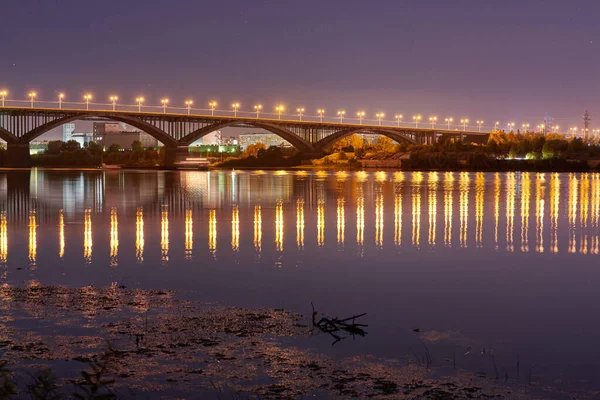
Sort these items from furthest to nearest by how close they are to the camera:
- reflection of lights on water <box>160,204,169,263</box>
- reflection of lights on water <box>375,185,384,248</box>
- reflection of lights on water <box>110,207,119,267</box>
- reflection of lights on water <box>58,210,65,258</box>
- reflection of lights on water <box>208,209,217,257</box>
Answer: reflection of lights on water <box>375,185,384,248</box>
reflection of lights on water <box>208,209,217,257</box>
reflection of lights on water <box>58,210,65,258</box>
reflection of lights on water <box>160,204,169,263</box>
reflection of lights on water <box>110,207,119,267</box>

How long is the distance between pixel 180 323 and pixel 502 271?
8.61 m

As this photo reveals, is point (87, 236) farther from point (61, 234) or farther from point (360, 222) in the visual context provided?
point (360, 222)

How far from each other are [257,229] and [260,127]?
131900 mm

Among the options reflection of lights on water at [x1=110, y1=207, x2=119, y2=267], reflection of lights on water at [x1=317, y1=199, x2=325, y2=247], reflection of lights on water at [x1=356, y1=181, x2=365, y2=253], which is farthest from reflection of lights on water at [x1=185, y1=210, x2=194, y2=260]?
reflection of lights on water at [x1=356, y1=181, x2=365, y2=253]

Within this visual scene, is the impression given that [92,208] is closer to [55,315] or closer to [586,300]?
[55,315]

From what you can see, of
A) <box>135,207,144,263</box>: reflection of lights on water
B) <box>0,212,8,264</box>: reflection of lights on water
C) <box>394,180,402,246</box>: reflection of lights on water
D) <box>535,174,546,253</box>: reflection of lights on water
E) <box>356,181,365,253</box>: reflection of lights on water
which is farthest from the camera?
<box>394,180,402,246</box>: reflection of lights on water

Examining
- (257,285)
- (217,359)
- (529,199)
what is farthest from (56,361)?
(529,199)

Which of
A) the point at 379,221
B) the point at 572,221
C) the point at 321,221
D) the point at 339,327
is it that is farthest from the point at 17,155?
the point at 339,327

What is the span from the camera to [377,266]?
1780cm

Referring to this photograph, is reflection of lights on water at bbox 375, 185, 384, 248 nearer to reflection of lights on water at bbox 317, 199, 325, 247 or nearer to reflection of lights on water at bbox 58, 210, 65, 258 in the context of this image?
reflection of lights on water at bbox 317, 199, 325, 247

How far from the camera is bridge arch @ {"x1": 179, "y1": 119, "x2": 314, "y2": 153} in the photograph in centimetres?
14612

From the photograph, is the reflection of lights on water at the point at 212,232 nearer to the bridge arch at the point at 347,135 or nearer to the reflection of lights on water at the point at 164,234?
the reflection of lights on water at the point at 164,234

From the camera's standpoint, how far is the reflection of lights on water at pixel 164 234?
19192 mm

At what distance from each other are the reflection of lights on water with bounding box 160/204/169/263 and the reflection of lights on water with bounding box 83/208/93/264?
1811 millimetres
